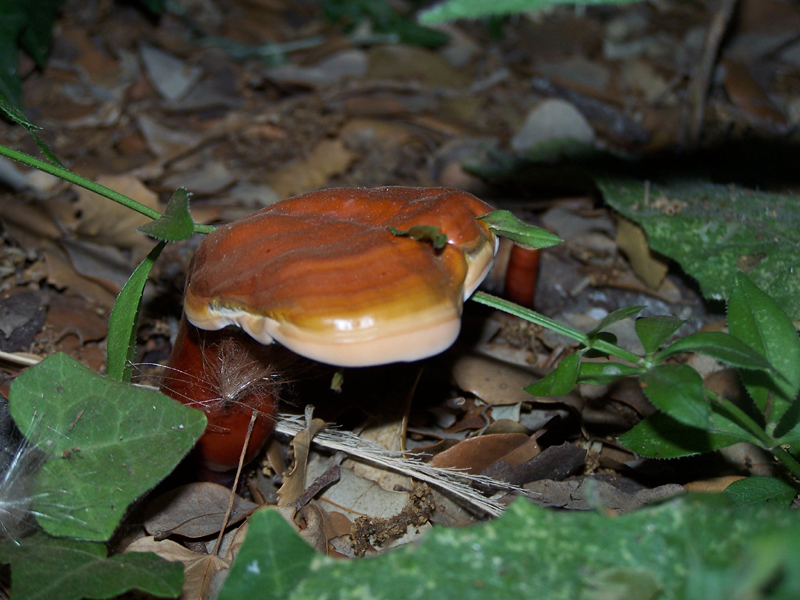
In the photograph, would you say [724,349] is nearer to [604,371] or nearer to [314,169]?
[604,371]

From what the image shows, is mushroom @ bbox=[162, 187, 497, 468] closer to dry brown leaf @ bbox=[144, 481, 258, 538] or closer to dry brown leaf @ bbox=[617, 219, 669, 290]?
dry brown leaf @ bbox=[144, 481, 258, 538]

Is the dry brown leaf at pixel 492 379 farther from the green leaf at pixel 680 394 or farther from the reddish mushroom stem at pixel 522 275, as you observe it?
the green leaf at pixel 680 394

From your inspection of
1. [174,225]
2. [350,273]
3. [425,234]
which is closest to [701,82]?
[425,234]

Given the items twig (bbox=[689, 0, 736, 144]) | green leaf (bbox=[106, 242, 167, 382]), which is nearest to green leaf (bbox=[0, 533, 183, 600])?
green leaf (bbox=[106, 242, 167, 382])

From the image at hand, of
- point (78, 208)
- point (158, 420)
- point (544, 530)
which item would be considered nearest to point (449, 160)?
point (78, 208)

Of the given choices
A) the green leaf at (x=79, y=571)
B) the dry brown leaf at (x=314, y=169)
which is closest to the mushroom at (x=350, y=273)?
the green leaf at (x=79, y=571)
